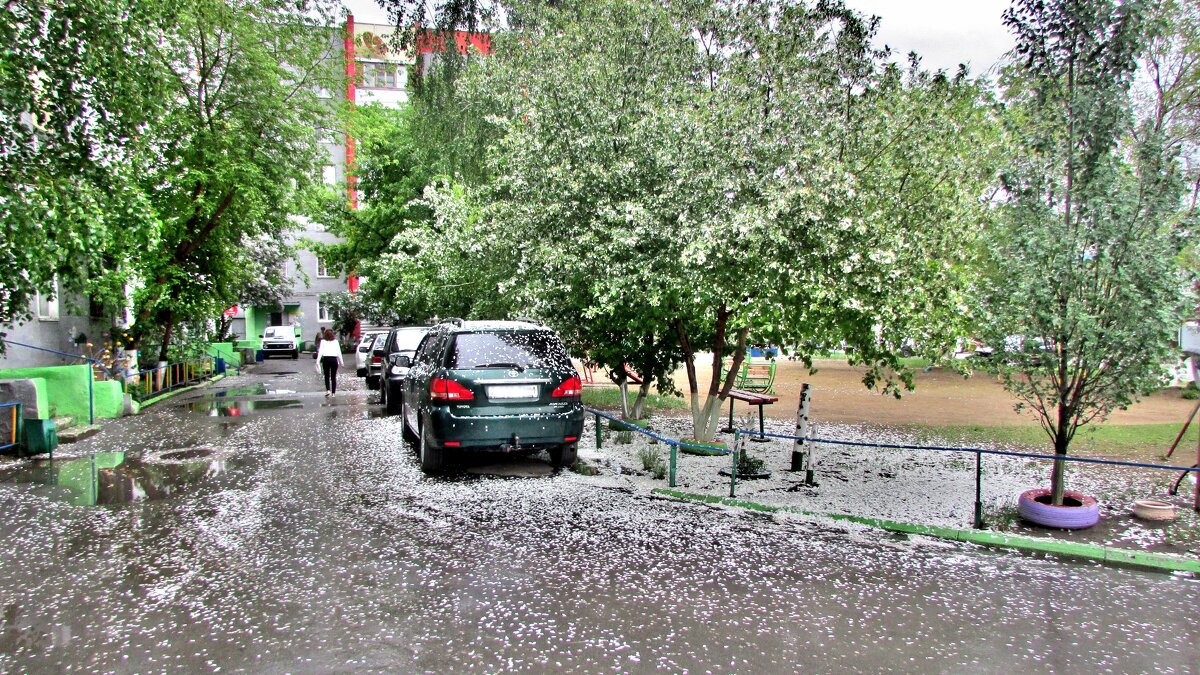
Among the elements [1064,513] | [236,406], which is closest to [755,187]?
[1064,513]

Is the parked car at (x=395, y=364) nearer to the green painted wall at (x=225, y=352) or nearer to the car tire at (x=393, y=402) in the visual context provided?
the car tire at (x=393, y=402)

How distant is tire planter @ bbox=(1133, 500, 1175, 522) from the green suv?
583 centimetres

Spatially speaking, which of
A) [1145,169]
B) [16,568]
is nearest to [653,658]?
[16,568]

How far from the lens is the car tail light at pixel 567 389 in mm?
9125

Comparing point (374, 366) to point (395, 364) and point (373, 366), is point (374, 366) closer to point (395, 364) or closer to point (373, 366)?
point (373, 366)

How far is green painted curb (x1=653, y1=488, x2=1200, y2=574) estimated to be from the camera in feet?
19.8

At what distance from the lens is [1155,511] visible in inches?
304

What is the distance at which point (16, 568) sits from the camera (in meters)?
5.63

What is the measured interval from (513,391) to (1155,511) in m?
6.63

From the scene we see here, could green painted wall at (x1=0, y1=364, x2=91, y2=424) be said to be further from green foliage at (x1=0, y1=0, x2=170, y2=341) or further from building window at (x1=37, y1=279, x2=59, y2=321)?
green foliage at (x1=0, y1=0, x2=170, y2=341)

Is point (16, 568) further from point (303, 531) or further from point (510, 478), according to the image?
point (510, 478)

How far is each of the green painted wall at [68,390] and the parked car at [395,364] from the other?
5.10 metres

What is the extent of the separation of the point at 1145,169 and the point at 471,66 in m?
12.1

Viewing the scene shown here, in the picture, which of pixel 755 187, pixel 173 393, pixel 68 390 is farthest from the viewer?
pixel 173 393
